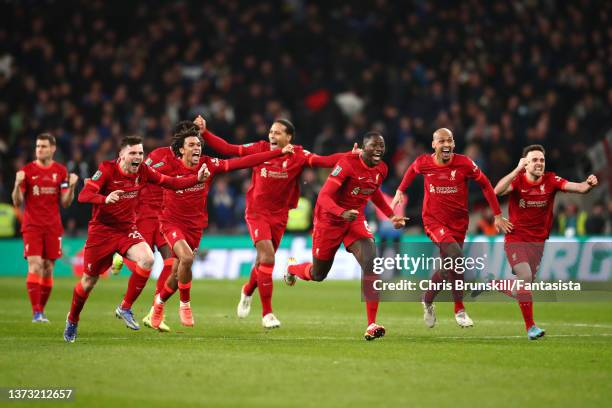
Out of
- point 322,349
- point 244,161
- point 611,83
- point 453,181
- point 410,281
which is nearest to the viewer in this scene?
point 322,349

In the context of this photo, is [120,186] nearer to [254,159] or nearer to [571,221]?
[254,159]

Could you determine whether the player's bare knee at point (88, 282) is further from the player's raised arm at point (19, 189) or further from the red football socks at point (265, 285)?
the player's raised arm at point (19, 189)

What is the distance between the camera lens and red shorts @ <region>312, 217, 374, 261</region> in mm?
13531

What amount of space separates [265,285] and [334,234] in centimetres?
111

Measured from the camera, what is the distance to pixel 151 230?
1521 centimetres

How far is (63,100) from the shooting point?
1032 inches

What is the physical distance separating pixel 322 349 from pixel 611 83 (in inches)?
722

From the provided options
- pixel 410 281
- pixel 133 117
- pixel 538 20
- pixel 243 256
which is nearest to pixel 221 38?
pixel 133 117

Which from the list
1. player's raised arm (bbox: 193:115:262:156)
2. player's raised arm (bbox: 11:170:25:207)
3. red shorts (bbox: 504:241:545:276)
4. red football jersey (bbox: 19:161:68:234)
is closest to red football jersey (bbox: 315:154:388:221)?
player's raised arm (bbox: 193:115:262:156)

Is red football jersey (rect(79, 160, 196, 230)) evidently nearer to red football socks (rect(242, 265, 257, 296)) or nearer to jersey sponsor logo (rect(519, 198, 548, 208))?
red football socks (rect(242, 265, 257, 296))

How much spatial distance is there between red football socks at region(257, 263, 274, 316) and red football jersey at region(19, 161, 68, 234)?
11.3 feet

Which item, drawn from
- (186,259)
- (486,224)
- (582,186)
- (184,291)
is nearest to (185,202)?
(186,259)

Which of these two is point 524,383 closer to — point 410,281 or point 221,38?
point 410,281

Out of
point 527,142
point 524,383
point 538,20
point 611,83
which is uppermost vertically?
point 538,20
